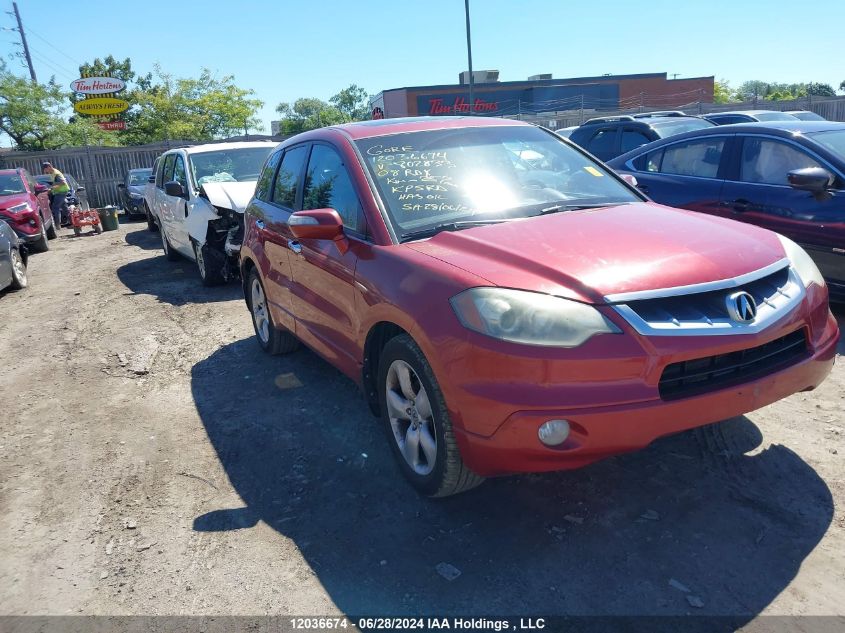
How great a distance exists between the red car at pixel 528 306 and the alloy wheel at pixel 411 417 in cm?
1

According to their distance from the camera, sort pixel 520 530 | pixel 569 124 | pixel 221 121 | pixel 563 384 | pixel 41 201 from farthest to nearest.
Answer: pixel 221 121 < pixel 569 124 < pixel 41 201 < pixel 520 530 < pixel 563 384

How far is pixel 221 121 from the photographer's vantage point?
4334cm

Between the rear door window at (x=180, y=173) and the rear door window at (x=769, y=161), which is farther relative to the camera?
the rear door window at (x=180, y=173)

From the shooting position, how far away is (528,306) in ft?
8.78

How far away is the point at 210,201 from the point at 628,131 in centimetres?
693

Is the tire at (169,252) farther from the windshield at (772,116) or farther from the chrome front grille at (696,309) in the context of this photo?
the windshield at (772,116)

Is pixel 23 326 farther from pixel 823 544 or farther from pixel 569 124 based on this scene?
pixel 569 124

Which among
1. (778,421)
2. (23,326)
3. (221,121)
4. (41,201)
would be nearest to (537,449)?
(778,421)

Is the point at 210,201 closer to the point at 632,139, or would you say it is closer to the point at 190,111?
the point at 632,139

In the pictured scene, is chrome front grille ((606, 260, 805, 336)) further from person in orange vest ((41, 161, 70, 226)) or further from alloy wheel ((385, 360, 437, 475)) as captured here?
person in orange vest ((41, 161, 70, 226))

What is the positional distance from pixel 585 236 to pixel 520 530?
4.59 feet

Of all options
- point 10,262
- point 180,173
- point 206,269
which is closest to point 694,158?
point 206,269

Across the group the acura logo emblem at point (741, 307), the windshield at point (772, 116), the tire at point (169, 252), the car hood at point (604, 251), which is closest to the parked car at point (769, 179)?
the car hood at point (604, 251)

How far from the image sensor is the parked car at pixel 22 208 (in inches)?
518
